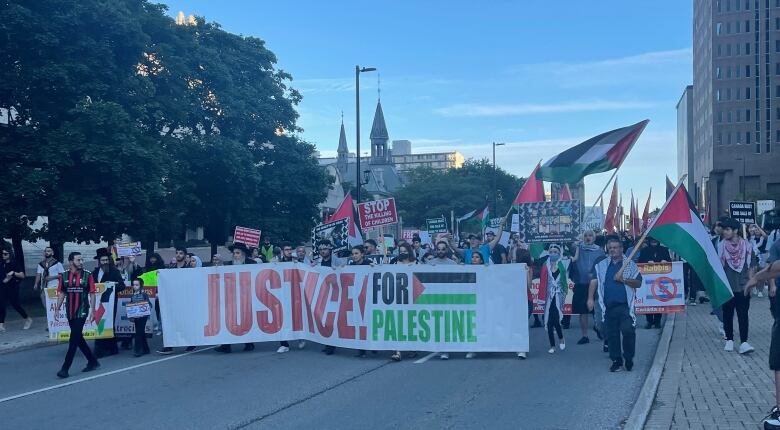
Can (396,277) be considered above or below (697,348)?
above

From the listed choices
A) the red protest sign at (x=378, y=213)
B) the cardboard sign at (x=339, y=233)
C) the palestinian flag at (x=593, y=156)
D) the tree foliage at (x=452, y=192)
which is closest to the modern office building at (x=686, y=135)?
the tree foliage at (x=452, y=192)

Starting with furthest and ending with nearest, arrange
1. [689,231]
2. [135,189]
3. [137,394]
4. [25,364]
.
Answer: [135,189]
[25,364]
[689,231]
[137,394]

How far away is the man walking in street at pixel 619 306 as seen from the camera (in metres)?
10.2

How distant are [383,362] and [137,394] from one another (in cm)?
361

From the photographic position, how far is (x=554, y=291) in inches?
481

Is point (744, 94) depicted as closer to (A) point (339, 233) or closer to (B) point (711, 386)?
(A) point (339, 233)

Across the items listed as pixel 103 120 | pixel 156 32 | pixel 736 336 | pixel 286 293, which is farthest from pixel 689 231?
pixel 156 32

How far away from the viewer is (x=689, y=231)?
33.2 feet

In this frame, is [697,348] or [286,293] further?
[286,293]

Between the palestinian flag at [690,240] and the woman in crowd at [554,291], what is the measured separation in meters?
2.24

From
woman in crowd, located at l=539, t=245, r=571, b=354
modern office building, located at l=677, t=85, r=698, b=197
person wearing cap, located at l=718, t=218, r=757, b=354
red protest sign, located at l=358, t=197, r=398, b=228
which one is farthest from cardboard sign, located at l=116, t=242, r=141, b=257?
modern office building, located at l=677, t=85, r=698, b=197

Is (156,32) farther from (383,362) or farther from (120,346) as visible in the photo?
(383,362)

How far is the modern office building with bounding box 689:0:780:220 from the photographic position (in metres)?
97.4

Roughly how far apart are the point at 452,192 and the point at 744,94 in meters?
42.2
